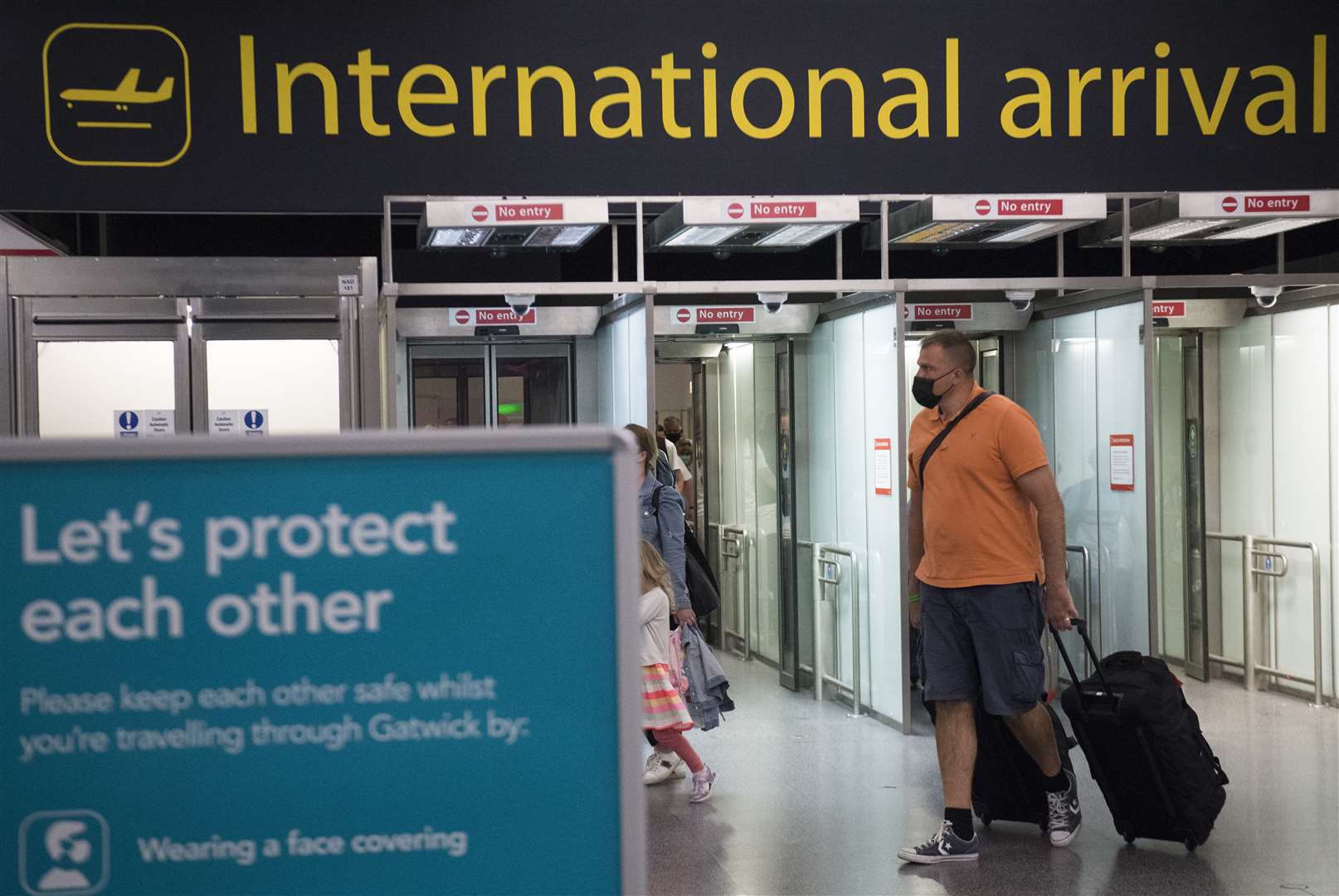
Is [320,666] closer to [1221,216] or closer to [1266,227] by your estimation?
[1221,216]

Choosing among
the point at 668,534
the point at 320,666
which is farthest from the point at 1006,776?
the point at 320,666

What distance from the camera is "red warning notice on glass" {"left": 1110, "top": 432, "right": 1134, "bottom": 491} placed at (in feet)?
A: 25.4

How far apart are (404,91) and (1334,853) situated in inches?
176

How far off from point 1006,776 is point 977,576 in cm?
99

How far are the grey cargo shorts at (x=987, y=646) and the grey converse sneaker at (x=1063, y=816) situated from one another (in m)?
0.58

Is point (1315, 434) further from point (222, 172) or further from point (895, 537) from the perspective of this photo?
point (222, 172)

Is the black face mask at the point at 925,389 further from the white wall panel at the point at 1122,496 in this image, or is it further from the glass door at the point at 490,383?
the glass door at the point at 490,383

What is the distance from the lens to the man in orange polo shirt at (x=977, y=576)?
4926 millimetres

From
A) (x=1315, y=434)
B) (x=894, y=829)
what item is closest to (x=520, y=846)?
(x=894, y=829)

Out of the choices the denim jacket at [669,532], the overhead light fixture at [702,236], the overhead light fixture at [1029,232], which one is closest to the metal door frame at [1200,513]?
the overhead light fixture at [1029,232]

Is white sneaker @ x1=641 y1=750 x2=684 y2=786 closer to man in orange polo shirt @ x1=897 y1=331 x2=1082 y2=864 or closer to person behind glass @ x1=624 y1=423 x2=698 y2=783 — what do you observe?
person behind glass @ x1=624 y1=423 x2=698 y2=783

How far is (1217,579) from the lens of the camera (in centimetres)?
938

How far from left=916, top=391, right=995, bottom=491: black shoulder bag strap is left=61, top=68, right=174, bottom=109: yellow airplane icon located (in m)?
3.10

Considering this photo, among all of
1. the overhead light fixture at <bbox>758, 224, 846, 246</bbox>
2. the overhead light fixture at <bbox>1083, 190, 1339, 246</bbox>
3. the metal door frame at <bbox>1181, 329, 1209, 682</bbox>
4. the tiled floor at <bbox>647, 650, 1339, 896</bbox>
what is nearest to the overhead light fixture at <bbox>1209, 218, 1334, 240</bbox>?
the overhead light fixture at <bbox>1083, 190, 1339, 246</bbox>
